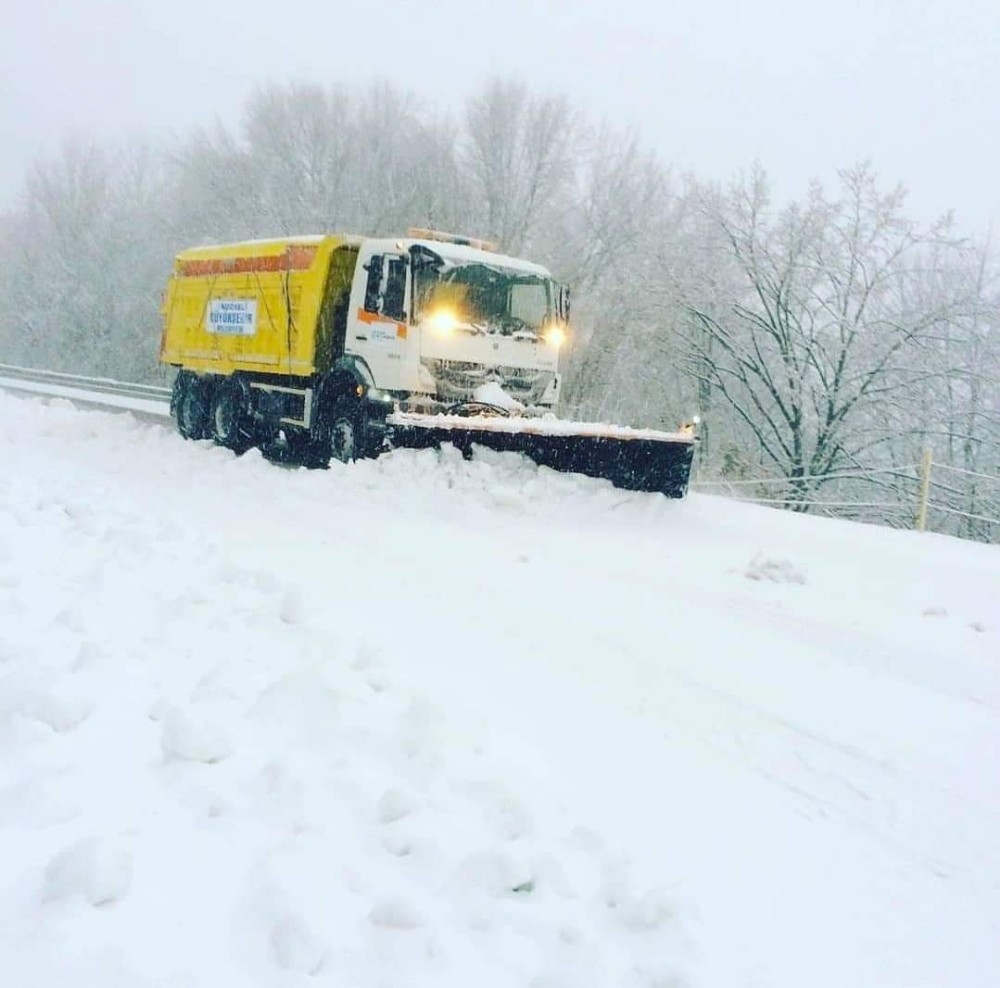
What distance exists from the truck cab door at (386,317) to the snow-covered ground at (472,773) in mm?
4093

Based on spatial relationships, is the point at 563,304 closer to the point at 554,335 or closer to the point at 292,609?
the point at 554,335

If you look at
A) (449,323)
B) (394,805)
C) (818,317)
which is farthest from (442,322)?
(818,317)

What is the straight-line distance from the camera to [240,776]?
9.89 feet

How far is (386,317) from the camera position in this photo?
10.5 m

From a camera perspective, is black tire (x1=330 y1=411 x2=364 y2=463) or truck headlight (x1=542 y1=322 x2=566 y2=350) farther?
truck headlight (x1=542 y1=322 x2=566 y2=350)

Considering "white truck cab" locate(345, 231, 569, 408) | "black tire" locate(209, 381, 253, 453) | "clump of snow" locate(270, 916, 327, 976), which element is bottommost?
"clump of snow" locate(270, 916, 327, 976)

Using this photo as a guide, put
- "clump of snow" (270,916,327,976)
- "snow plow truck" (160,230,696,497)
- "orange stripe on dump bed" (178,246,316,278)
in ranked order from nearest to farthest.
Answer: "clump of snow" (270,916,327,976)
"snow plow truck" (160,230,696,497)
"orange stripe on dump bed" (178,246,316,278)

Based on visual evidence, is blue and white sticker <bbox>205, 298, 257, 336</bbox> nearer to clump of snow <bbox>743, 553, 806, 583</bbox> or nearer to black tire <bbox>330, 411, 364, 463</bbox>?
black tire <bbox>330, 411, 364, 463</bbox>

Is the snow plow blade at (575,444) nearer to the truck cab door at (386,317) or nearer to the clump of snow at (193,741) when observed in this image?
the truck cab door at (386,317)

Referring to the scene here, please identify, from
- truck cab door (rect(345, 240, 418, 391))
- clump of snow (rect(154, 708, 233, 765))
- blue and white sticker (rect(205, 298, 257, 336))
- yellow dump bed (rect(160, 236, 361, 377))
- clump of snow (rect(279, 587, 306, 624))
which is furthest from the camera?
blue and white sticker (rect(205, 298, 257, 336))

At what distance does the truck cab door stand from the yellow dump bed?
97 centimetres

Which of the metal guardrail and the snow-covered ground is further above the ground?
the metal guardrail

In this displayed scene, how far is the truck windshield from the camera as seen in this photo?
1050 centimetres

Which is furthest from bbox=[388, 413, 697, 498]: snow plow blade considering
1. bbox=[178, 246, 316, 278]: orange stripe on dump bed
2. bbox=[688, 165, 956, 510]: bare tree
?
bbox=[688, 165, 956, 510]: bare tree
